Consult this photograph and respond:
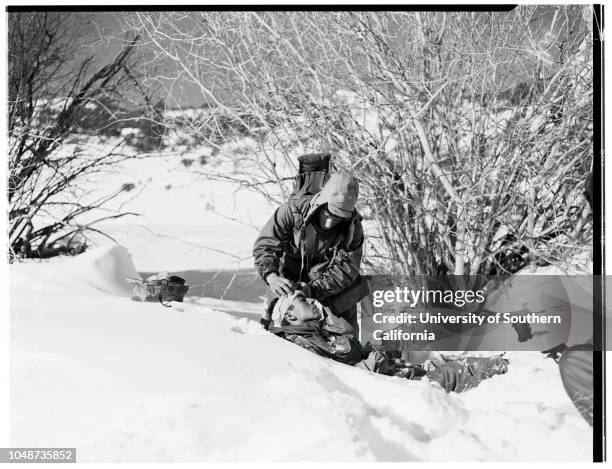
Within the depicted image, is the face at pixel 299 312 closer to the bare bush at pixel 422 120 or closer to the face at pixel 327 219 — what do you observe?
the face at pixel 327 219

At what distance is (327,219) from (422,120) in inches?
46.8

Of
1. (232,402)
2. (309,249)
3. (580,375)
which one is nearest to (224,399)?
(232,402)

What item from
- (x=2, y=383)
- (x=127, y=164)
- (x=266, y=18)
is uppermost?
(x=266, y=18)

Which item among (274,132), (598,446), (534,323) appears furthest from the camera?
(274,132)

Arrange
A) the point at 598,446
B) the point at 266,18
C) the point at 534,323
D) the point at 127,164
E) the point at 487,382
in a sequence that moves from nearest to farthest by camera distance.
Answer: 1. the point at 598,446
2. the point at 487,382
3. the point at 534,323
4. the point at 266,18
5. the point at 127,164

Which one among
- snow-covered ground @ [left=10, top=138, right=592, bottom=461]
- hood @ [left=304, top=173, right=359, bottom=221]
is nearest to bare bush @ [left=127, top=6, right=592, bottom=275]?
hood @ [left=304, top=173, right=359, bottom=221]

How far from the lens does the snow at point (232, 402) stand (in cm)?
180

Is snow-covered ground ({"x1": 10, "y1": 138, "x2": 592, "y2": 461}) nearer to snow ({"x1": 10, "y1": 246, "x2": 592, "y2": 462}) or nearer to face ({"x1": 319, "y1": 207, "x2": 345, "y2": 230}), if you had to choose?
snow ({"x1": 10, "y1": 246, "x2": 592, "y2": 462})

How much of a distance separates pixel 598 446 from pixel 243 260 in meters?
2.12

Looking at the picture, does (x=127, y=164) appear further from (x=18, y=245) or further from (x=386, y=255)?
(x=386, y=255)

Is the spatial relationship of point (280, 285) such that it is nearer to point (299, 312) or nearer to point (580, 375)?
point (299, 312)

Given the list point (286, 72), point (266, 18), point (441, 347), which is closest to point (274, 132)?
point (286, 72)

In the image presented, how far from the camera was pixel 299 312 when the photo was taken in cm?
245

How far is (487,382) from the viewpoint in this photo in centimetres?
232
